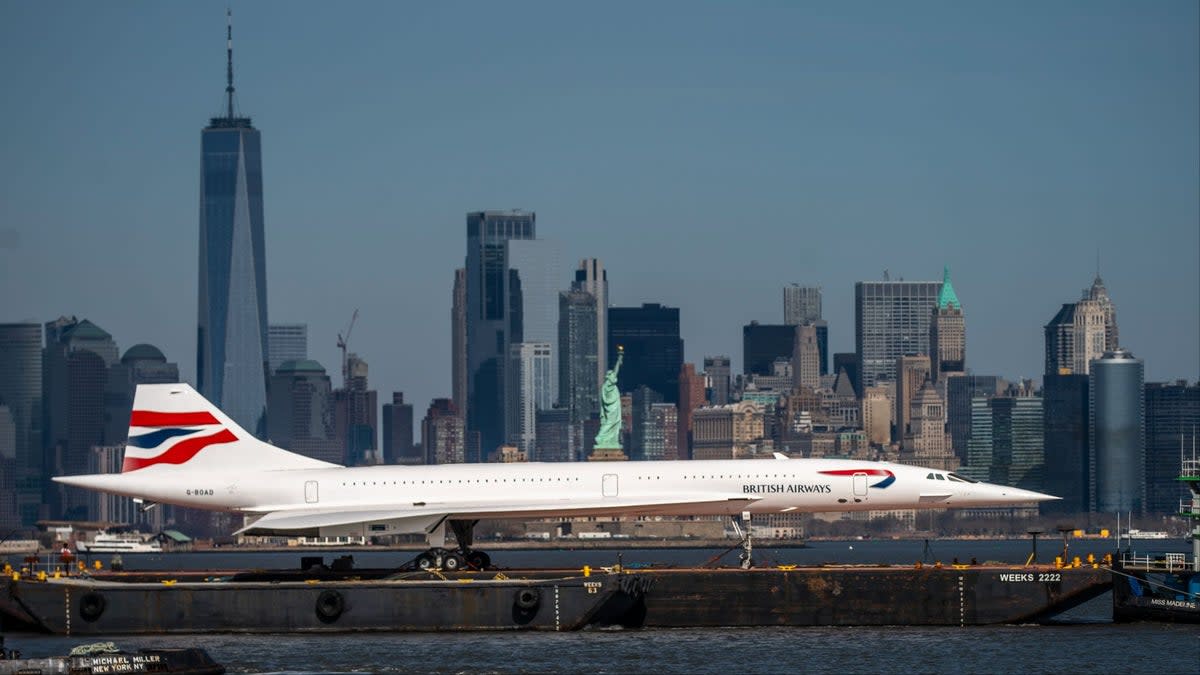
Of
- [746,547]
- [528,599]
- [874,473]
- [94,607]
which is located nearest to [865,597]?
[746,547]

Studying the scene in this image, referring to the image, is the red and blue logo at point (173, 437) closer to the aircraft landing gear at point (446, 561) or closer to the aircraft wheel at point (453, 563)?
the aircraft landing gear at point (446, 561)

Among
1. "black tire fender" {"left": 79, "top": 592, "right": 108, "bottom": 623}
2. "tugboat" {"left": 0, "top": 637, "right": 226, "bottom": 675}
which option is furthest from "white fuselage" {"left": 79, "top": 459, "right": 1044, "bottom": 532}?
"tugboat" {"left": 0, "top": 637, "right": 226, "bottom": 675}

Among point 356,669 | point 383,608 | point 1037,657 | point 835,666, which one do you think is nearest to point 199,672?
point 356,669

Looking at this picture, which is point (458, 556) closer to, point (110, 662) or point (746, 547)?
point (746, 547)

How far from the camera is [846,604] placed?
5784cm

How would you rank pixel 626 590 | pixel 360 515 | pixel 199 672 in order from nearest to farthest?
pixel 199 672
pixel 626 590
pixel 360 515

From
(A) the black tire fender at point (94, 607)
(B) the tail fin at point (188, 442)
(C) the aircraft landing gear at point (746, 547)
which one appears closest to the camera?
(A) the black tire fender at point (94, 607)

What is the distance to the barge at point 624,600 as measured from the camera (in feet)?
187

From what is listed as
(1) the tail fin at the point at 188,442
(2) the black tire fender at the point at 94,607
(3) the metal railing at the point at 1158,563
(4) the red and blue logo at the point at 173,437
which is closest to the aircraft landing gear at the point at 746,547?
(3) the metal railing at the point at 1158,563

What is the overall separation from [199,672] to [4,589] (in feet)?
35.9

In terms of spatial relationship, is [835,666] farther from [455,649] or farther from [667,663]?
[455,649]

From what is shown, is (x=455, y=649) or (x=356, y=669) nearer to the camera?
(x=356, y=669)

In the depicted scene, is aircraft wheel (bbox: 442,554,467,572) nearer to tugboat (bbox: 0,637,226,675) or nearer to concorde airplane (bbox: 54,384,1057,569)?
concorde airplane (bbox: 54,384,1057,569)

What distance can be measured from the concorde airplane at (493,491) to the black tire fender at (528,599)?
533cm
